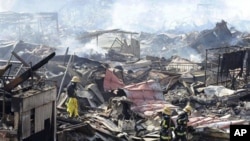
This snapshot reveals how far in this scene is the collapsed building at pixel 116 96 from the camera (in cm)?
1270

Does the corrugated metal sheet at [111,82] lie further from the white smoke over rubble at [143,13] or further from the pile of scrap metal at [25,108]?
the white smoke over rubble at [143,13]

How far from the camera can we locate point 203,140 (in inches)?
590

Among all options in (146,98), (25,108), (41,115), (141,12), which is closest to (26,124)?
(25,108)

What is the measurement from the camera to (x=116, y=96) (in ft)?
71.0

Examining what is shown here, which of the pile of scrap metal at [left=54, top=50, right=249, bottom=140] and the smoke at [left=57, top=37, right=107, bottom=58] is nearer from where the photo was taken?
the pile of scrap metal at [left=54, top=50, right=249, bottom=140]

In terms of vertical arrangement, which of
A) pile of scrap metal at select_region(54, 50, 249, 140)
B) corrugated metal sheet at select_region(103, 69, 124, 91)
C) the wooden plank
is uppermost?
the wooden plank

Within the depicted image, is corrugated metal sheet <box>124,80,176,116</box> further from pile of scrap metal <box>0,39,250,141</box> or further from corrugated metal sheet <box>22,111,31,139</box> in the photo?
corrugated metal sheet <box>22,111,31,139</box>

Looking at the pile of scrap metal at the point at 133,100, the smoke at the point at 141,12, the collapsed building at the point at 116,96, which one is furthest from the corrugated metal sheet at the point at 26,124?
the smoke at the point at 141,12

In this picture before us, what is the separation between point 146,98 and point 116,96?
136 centimetres

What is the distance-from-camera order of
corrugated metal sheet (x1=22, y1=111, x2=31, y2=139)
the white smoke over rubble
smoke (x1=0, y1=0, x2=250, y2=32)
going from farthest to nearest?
smoke (x1=0, y1=0, x2=250, y2=32), the white smoke over rubble, corrugated metal sheet (x1=22, y1=111, x2=31, y2=139)

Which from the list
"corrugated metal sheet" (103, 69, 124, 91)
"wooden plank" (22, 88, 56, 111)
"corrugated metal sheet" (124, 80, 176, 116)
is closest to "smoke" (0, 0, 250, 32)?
"corrugated metal sheet" (103, 69, 124, 91)

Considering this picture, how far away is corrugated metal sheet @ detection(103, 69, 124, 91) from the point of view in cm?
2283

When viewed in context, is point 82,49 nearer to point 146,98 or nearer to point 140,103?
point 146,98

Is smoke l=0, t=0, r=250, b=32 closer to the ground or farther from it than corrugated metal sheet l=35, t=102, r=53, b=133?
farther from it
